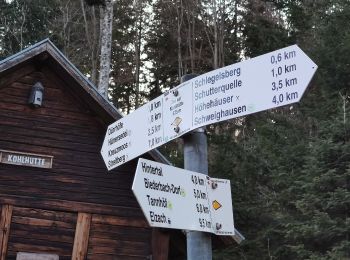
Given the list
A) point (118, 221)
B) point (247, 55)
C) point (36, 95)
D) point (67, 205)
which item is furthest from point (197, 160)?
point (247, 55)

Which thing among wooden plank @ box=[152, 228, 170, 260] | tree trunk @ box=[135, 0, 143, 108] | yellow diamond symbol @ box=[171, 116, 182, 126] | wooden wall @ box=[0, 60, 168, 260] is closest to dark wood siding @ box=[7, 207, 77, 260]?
wooden wall @ box=[0, 60, 168, 260]

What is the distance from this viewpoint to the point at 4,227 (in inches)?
331

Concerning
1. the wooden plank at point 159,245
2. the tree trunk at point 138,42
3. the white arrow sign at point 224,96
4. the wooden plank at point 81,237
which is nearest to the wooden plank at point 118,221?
the wooden plank at point 81,237

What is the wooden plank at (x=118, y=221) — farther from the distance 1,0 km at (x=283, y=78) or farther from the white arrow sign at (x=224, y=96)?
the distance 1,0 km at (x=283, y=78)

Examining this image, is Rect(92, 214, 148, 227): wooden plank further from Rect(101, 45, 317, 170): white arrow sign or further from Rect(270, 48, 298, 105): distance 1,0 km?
Rect(270, 48, 298, 105): distance 1,0 km

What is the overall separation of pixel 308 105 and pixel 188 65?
12.3 m

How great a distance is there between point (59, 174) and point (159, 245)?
2163 millimetres

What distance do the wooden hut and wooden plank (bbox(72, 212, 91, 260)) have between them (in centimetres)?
2

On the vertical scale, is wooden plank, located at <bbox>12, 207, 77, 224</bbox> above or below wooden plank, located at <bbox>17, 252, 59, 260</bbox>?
above

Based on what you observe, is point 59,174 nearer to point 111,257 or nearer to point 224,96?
point 111,257

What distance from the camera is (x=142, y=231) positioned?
9.20m

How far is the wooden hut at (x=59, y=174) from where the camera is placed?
8.56 m

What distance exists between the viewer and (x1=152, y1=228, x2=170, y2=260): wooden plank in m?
9.02

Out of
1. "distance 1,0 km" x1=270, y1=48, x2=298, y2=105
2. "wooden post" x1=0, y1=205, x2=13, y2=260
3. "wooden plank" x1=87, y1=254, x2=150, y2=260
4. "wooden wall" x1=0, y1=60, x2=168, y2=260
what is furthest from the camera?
"wooden plank" x1=87, y1=254, x2=150, y2=260
